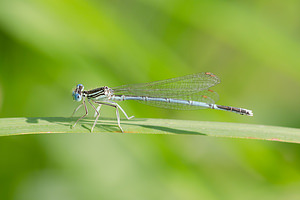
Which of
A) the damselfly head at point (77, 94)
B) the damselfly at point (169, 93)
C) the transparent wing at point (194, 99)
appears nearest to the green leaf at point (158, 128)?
the damselfly head at point (77, 94)

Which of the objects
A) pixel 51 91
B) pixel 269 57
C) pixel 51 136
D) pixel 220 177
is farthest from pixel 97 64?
pixel 269 57

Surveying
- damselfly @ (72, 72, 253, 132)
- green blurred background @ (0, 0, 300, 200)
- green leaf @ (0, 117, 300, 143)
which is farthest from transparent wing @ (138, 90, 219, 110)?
green leaf @ (0, 117, 300, 143)

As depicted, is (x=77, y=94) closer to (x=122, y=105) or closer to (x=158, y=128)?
(x=122, y=105)

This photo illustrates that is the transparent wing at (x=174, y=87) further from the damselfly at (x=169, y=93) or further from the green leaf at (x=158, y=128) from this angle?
the green leaf at (x=158, y=128)

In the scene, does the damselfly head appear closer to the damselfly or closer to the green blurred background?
the damselfly

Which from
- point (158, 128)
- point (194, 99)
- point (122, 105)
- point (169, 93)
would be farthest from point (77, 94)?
point (194, 99)

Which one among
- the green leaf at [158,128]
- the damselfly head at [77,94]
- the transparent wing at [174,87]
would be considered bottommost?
the green leaf at [158,128]

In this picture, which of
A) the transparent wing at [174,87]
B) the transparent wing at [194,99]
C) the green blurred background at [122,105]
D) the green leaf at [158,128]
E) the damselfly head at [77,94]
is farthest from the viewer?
the transparent wing at [194,99]
